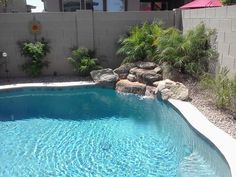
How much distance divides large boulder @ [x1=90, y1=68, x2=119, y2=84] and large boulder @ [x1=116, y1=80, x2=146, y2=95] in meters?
0.28

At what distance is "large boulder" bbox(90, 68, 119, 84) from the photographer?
34.2 feet

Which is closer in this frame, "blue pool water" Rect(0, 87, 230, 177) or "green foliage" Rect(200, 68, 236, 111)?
"blue pool water" Rect(0, 87, 230, 177)

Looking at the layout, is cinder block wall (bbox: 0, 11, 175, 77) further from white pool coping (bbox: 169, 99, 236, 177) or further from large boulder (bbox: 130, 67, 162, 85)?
white pool coping (bbox: 169, 99, 236, 177)

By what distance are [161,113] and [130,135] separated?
63.4 inches

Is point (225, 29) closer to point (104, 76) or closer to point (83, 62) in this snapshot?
point (104, 76)

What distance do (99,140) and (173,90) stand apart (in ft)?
9.32

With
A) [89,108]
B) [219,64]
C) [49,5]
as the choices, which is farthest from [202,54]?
[49,5]

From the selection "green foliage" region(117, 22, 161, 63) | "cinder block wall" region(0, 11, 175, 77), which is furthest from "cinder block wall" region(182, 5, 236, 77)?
"cinder block wall" region(0, 11, 175, 77)

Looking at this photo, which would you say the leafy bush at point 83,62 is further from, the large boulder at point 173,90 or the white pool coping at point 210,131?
the white pool coping at point 210,131

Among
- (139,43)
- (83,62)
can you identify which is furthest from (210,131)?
(83,62)

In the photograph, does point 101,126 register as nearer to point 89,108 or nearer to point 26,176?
point 89,108

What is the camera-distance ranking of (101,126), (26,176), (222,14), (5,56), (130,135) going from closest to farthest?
(26,176) < (130,135) < (101,126) < (222,14) < (5,56)

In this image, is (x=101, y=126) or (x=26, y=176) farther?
(x=101, y=126)

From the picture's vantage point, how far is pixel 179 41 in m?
9.35
